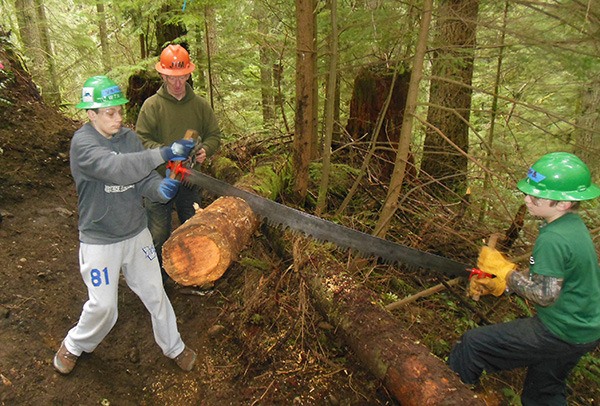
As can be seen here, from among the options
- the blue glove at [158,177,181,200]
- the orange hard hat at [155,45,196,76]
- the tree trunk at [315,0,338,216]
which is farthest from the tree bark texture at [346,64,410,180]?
the blue glove at [158,177,181,200]

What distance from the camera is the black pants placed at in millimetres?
2988

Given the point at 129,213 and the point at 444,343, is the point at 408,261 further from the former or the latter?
the point at 129,213

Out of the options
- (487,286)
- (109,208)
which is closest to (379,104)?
(487,286)

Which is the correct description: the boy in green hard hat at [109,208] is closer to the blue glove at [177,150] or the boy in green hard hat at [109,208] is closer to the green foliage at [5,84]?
the blue glove at [177,150]

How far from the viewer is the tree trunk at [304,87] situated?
4.67 meters

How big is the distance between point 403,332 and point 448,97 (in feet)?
16.4

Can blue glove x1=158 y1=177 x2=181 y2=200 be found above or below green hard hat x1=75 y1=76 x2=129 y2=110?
below

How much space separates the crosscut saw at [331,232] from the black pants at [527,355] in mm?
807

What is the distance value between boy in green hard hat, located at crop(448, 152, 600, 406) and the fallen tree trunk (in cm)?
68

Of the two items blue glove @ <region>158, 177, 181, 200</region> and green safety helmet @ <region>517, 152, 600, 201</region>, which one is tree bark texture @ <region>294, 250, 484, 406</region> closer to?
green safety helmet @ <region>517, 152, 600, 201</region>

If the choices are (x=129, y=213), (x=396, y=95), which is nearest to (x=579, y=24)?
(x=396, y=95)

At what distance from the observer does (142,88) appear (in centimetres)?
807

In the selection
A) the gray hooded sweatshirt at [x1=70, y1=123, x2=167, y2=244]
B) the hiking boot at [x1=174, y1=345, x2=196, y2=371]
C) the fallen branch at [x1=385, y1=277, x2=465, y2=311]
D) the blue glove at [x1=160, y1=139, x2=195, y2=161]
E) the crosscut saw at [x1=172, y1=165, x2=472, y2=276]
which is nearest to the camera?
the gray hooded sweatshirt at [x1=70, y1=123, x2=167, y2=244]

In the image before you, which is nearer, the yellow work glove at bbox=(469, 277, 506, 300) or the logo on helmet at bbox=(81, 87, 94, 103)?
the logo on helmet at bbox=(81, 87, 94, 103)
